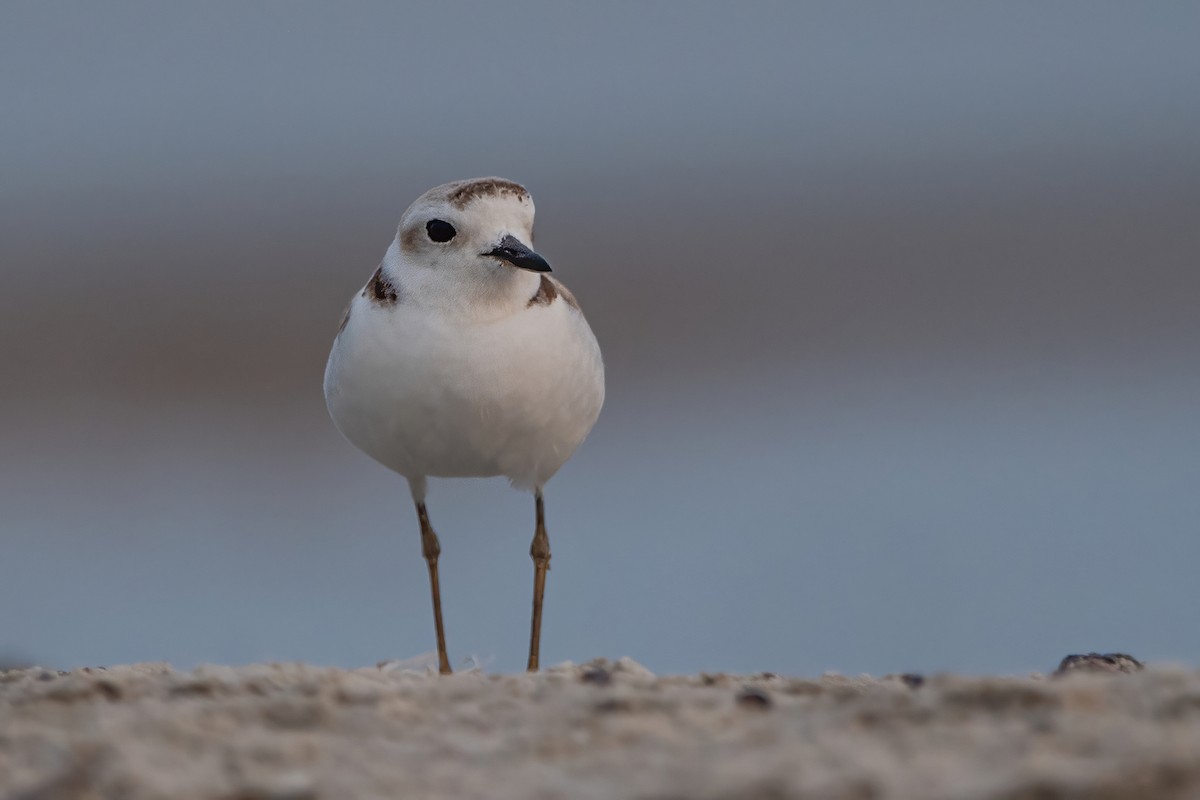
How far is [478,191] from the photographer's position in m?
4.02

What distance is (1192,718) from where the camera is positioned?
2.14 metres

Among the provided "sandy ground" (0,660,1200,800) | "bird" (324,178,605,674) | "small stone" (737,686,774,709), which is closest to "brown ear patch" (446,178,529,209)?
"bird" (324,178,605,674)

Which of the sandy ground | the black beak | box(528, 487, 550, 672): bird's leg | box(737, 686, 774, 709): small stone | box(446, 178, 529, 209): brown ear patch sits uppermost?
box(446, 178, 529, 209): brown ear patch

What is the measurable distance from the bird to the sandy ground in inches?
50.6

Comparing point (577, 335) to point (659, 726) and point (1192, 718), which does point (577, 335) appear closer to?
point (659, 726)

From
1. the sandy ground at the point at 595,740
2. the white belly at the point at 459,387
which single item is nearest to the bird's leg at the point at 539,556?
the white belly at the point at 459,387

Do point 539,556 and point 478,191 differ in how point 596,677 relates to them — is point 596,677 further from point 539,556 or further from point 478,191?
point 539,556

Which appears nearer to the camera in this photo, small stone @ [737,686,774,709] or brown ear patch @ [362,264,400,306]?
small stone @ [737,686,774,709]

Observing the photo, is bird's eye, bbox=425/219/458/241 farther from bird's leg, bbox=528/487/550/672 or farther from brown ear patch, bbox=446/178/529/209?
bird's leg, bbox=528/487/550/672

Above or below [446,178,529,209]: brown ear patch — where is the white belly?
below

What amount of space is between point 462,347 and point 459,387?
4.2 inches

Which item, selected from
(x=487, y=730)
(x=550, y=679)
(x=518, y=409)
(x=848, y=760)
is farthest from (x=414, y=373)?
(x=848, y=760)

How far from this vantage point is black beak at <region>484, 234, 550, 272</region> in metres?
3.88

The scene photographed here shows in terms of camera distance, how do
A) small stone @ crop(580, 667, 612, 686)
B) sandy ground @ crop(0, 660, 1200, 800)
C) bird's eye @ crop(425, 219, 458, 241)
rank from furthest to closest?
bird's eye @ crop(425, 219, 458, 241)
small stone @ crop(580, 667, 612, 686)
sandy ground @ crop(0, 660, 1200, 800)
